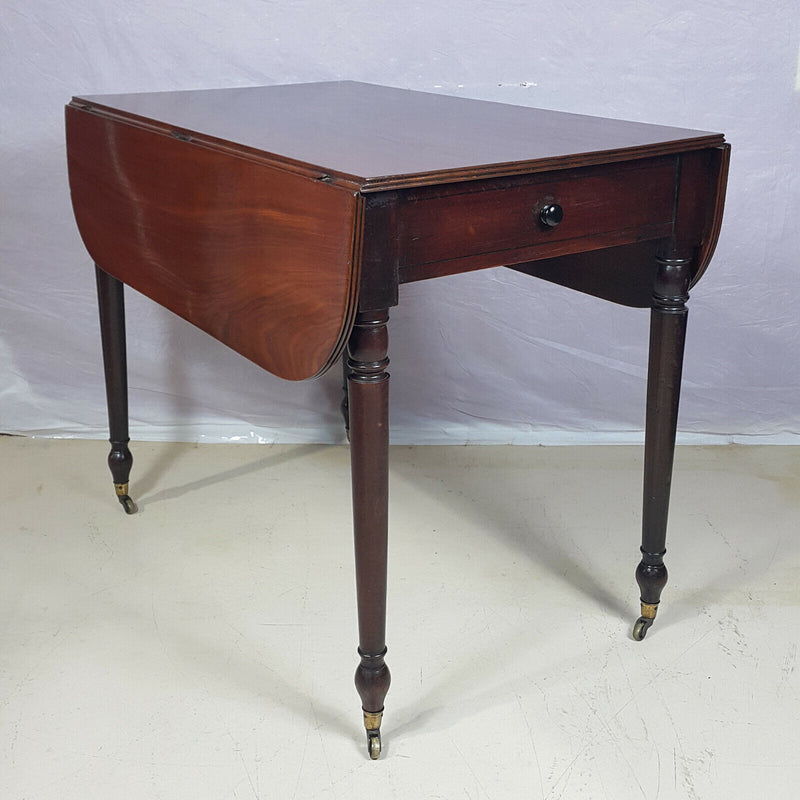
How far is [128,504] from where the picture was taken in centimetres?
227

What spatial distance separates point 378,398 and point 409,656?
59 cm

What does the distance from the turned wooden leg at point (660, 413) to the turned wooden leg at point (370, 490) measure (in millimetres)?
503

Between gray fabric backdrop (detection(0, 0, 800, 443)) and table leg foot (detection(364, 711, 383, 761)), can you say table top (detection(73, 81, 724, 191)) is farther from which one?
table leg foot (detection(364, 711, 383, 761))

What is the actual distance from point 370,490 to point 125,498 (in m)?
1.02

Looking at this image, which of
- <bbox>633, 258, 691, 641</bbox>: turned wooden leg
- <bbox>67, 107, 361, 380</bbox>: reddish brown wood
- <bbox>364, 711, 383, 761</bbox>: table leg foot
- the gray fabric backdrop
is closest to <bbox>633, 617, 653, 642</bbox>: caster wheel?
<bbox>633, 258, 691, 641</bbox>: turned wooden leg

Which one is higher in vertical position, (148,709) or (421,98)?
(421,98)

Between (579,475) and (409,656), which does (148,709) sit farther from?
(579,475)

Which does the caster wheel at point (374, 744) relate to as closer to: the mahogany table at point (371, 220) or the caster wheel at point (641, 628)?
the mahogany table at point (371, 220)

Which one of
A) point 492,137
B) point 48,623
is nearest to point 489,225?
point 492,137

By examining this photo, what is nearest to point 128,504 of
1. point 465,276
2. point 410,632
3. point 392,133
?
point 410,632

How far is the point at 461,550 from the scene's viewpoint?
2.11 metres

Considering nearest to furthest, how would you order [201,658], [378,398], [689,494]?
[378,398], [201,658], [689,494]

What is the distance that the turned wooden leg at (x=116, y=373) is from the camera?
2092mm

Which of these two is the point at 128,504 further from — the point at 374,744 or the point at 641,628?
the point at 641,628
